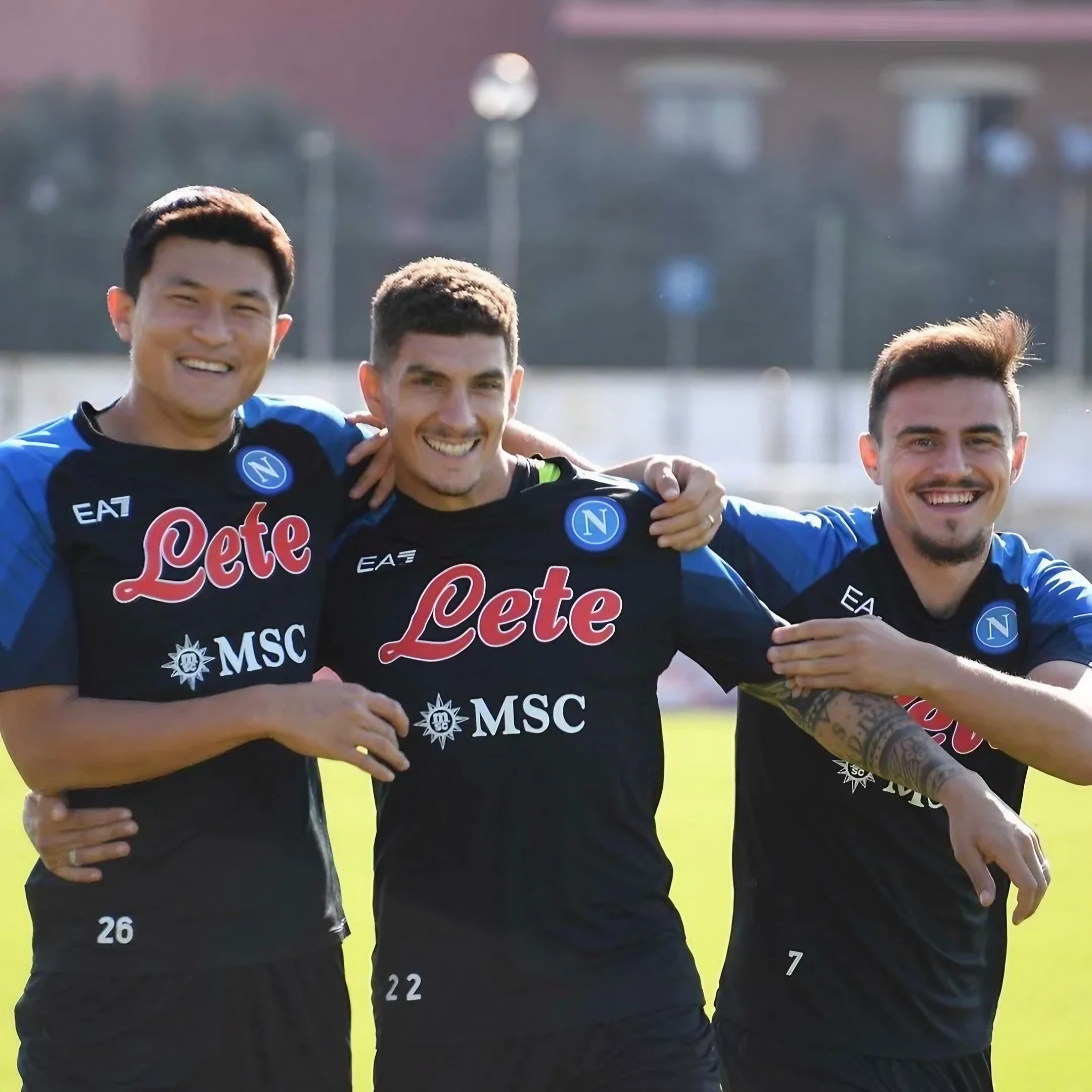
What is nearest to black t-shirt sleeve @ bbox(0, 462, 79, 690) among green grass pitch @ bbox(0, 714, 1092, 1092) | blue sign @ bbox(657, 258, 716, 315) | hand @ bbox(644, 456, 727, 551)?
hand @ bbox(644, 456, 727, 551)

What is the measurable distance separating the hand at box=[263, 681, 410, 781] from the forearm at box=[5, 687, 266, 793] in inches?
1.8

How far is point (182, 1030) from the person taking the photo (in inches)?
146

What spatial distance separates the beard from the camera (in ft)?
13.7

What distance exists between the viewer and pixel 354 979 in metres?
8.08

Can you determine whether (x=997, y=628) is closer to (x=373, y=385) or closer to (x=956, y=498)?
(x=956, y=498)

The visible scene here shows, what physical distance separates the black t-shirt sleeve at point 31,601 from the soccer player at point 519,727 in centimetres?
57

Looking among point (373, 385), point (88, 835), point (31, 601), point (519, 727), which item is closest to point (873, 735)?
point (519, 727)

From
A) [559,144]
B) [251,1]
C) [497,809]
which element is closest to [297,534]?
[497,809]

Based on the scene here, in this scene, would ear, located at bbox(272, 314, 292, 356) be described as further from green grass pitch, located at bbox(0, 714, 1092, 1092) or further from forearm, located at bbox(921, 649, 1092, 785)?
green grass pitch, located at bbox(0, 714, 1092, 1092)

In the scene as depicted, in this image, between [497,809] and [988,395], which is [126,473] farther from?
[988,395]

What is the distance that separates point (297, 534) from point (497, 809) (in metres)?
0.74

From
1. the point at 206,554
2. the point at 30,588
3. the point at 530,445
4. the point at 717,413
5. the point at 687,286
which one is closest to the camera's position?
the point at 30,588

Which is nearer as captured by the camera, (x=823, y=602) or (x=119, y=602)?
(x=119, y=602)

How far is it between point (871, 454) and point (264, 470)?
57.4 inches
